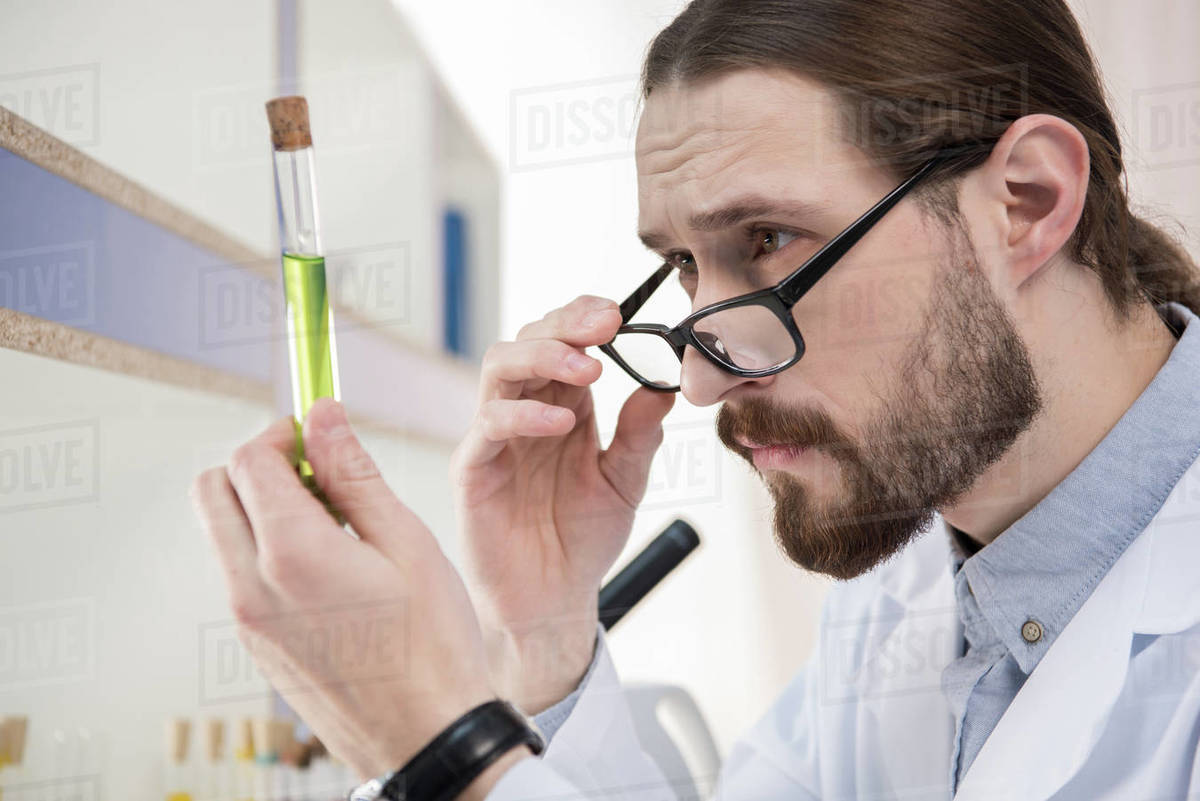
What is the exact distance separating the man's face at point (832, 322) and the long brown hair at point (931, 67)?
0.02 m

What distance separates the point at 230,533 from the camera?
1.93 feet

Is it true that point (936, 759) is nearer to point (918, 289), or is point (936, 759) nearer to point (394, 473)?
point (918, 289)

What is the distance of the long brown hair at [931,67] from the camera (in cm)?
84

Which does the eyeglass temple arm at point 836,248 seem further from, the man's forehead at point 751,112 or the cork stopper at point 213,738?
the cork stopper at point 213,738

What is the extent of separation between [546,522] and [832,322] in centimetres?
36

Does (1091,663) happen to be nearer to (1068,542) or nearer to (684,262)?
(1068,542)

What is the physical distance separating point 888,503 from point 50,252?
0.71 meters

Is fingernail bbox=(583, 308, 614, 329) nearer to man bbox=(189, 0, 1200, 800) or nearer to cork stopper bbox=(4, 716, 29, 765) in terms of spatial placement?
man bbox=(189, 0, 1200, 800)

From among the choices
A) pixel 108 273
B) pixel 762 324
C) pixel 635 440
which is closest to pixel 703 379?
pixel 762 324

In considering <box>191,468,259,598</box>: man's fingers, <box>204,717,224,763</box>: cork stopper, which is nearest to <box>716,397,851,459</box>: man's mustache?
<box>191,468,259,598</box>: man's fingers

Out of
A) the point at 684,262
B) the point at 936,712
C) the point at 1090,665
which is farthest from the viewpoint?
the point at 936,712

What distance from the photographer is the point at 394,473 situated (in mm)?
1562

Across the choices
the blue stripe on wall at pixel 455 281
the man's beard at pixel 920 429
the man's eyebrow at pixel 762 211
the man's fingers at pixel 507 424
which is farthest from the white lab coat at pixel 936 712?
the blue stripe on wall at pixel 455 281

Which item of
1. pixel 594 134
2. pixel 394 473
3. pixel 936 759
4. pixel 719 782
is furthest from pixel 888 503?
pixel 394 473
